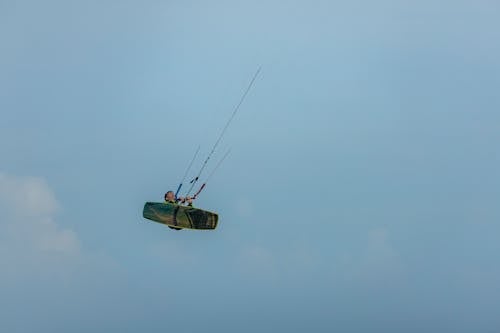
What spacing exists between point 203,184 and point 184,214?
3878 mm

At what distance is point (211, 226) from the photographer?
59219mm

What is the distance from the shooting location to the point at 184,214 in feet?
193

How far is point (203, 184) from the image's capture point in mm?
56188

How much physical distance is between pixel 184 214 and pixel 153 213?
10.5 feet

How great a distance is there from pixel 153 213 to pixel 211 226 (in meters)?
4.86

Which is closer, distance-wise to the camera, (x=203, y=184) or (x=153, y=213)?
(x=203, y=184)

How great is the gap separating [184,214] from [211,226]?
217cm

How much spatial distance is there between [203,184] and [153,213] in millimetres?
6654

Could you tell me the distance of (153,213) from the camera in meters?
60.9
